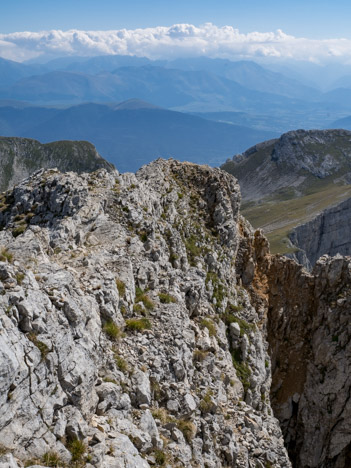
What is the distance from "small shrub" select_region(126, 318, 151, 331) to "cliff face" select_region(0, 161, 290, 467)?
7cm

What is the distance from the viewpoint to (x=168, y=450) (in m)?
15.5

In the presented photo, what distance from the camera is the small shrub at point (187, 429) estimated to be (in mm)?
17156

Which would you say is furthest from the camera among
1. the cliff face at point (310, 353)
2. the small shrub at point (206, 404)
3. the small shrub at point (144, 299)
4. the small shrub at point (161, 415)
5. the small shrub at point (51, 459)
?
the cliff face at point (310, 353)

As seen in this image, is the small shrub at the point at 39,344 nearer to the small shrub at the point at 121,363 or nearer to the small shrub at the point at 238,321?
the small shrub at the point at 121,363

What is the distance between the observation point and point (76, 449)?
12258 mm

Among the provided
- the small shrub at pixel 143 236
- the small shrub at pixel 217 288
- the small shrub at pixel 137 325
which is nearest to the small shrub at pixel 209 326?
the small shrub at pixel 217 288

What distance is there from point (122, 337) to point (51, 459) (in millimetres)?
7200

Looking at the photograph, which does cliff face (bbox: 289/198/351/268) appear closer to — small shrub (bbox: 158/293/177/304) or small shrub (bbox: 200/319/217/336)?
small shrub (bbox: 200/319/217/336)

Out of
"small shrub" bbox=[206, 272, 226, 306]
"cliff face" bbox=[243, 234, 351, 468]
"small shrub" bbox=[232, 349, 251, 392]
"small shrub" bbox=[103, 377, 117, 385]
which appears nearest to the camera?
"small shrub" bbox=[103, 377, 117, 385]

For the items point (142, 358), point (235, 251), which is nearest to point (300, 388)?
point (235, 251)

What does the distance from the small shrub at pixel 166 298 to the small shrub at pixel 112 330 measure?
4987 mm

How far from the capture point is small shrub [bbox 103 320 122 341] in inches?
703

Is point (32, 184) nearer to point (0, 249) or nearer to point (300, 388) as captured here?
point (0, 249)

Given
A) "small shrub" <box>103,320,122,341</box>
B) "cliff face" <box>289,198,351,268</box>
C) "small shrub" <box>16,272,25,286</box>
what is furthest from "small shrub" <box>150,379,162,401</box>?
"cliff face" <box>289,198,351,268</box>
